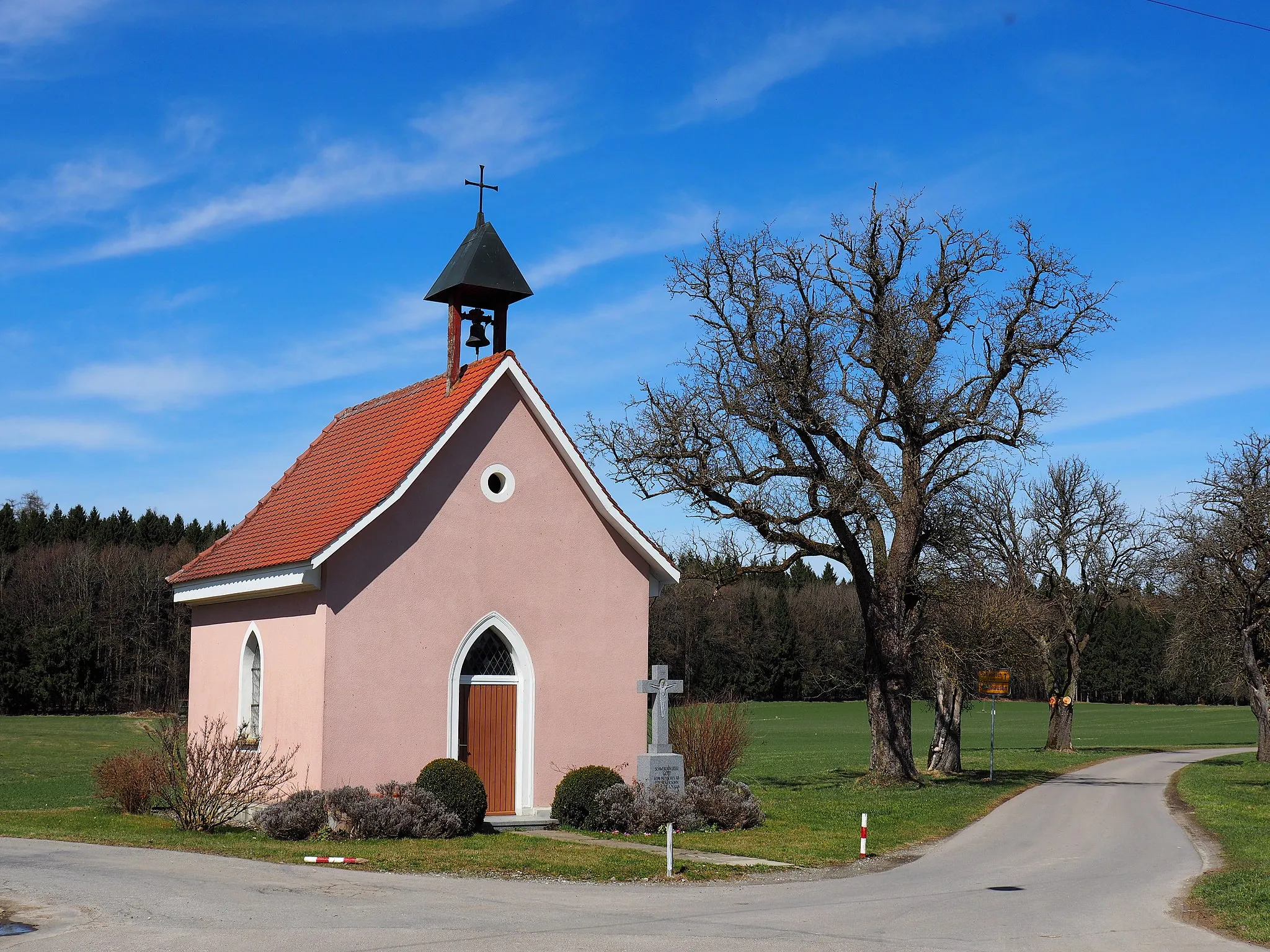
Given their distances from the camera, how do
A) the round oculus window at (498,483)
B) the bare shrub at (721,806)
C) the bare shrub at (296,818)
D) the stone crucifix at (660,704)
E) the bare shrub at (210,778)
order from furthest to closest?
the round oculus window at (498,483) < the bare shrub at (721,806) < the stone crucifix at (660,704) < the bare shrub at (210,778) < the bare shrub at (296,818)

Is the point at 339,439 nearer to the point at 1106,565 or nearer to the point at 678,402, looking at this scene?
the point at 678,402

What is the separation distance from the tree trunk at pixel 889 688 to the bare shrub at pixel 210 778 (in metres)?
14.1

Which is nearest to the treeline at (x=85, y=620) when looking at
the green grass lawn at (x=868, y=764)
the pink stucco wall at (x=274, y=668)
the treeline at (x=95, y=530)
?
the treeline at (x=95, y=530)

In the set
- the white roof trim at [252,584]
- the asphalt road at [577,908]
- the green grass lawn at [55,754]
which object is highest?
the white roof trim at [252,584]

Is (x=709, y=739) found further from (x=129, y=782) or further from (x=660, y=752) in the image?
(x=129, y=782)

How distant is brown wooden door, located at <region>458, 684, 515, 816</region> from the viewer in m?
20.2

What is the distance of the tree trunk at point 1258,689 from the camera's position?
36.7 m

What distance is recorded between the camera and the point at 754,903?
44.0 feet

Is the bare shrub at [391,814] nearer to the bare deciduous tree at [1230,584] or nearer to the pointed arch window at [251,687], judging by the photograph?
the pointed arch window at [251,687]

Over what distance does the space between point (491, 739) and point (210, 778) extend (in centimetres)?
433

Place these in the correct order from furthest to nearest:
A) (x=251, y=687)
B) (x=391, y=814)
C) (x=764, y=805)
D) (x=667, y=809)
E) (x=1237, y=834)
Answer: (x=764, y=805) < (x=251, y=687) < (x=1237, y=834) < (x=667, y=809) < (x=391, y=814)

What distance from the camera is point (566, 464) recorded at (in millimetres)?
21516

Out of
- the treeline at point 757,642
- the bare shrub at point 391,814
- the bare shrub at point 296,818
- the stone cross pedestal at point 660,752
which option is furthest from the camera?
the treeline at point 757,642

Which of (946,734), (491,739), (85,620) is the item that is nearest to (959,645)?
(946,734)
